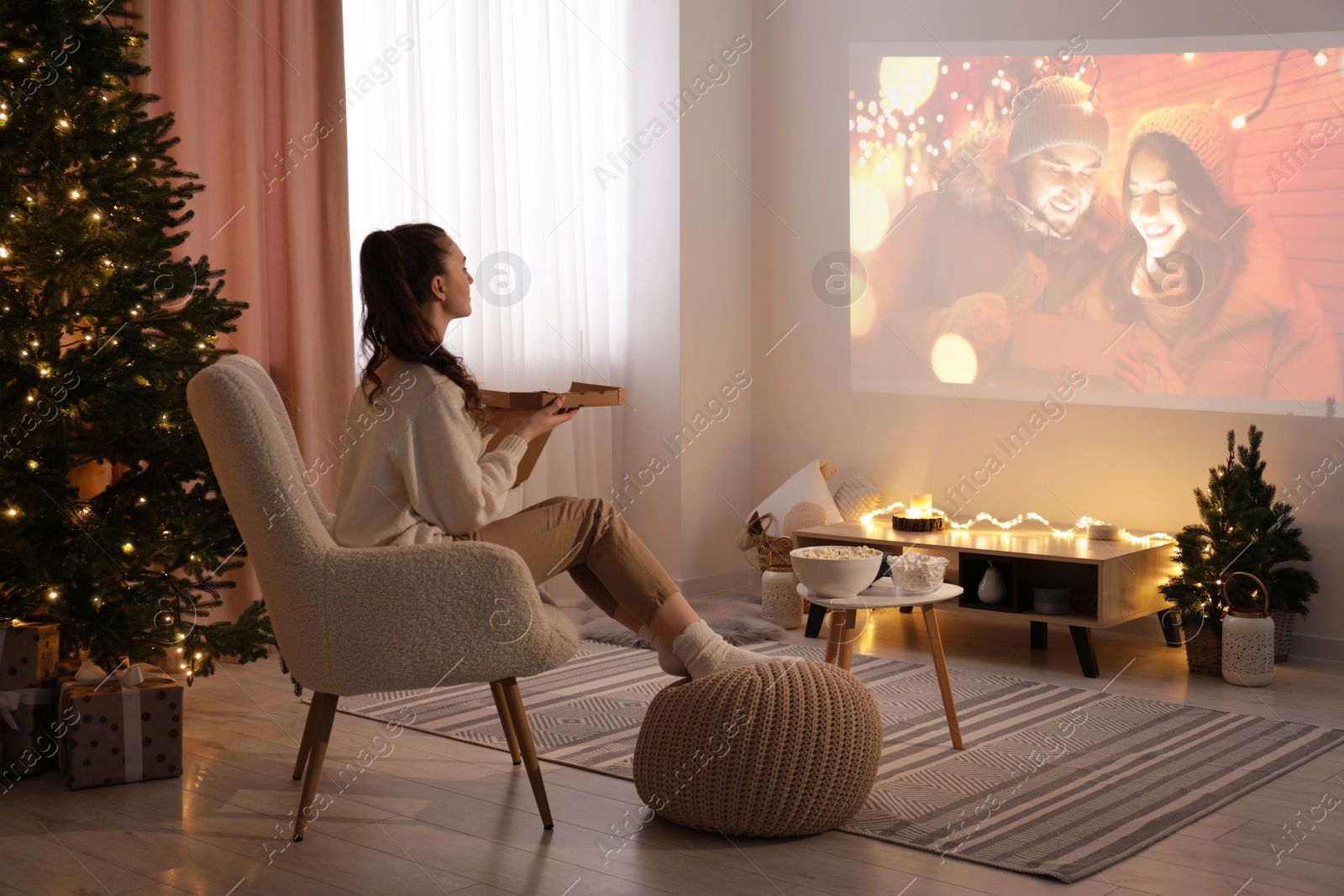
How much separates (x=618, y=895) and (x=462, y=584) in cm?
56

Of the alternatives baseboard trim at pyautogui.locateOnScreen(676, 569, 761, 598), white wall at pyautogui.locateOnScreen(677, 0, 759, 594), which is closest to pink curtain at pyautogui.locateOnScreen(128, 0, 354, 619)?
white wall at pyautogui.locateOnScreen(677, 0, 759, 594)

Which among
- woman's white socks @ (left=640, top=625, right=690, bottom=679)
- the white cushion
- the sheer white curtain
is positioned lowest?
woman's white socks @ (left=640, top=625, right=690, bottom=679)

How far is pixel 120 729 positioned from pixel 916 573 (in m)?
1.65

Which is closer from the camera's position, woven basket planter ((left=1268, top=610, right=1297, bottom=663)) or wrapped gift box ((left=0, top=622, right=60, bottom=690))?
wrapped gift box ((left=0, top=622, right=60, bottom=690))

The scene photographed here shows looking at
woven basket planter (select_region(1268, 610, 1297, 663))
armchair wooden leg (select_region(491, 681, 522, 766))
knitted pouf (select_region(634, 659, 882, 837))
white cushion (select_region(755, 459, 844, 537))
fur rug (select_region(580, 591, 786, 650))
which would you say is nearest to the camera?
knitted pouf (select_region(634, 659, 882, 837))

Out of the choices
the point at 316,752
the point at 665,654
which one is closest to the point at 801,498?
the point at 665,654

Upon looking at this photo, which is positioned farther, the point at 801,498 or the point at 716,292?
the point at 716,292

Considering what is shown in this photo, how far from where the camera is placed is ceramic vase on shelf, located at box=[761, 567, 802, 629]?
4219mm

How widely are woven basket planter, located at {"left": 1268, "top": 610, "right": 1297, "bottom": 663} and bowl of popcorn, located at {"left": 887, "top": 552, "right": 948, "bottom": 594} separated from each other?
4.86 feet

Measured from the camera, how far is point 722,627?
405 cm

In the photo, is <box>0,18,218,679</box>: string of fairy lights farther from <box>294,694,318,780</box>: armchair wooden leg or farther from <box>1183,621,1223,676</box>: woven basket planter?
<box>1183,621,1223,676</box>: woven basket planter

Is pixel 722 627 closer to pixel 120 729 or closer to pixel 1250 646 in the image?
pixel 1250 646

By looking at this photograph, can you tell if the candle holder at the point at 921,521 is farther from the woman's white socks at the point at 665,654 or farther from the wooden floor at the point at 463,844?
the woman's white socks at the point at 665,654

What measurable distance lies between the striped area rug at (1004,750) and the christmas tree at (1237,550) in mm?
437
